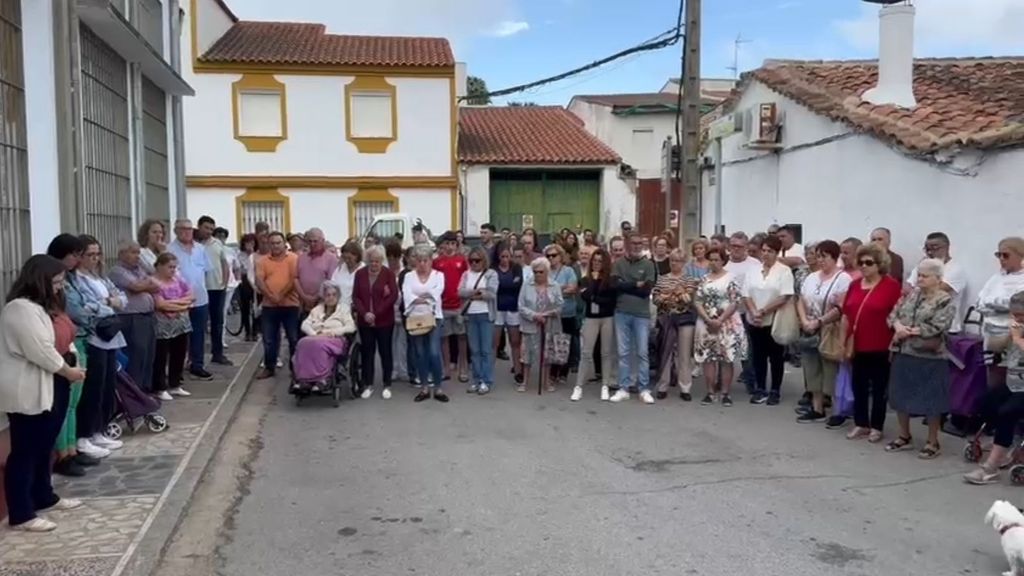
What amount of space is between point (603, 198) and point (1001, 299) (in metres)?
23.5

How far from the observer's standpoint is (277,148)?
25.9 meters

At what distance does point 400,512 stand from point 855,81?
36.8ft

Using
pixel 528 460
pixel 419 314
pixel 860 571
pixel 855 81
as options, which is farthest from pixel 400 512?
pixel 855 81

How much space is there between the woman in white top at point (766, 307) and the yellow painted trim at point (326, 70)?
17.9 m

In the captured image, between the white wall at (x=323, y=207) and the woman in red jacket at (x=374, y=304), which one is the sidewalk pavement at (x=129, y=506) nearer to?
the woman in red jacket at (x=374, y=304)

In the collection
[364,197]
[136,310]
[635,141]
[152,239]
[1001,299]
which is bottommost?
[136,310]

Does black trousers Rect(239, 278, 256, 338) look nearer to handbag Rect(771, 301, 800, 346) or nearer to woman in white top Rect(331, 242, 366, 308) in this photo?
woman in white top Rect(331, 242, 366, 308)

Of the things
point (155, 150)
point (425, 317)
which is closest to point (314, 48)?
point (155, 150)

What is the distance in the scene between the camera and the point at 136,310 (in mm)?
8555

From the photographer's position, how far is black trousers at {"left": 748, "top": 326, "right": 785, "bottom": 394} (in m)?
9.95

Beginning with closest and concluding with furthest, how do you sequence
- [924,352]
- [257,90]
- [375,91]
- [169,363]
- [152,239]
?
[924,352], [152,239], [169,363], [257,90], [375,91]

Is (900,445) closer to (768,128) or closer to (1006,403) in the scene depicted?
(1006,403)

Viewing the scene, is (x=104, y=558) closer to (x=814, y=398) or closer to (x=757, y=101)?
(x=814, y=398)

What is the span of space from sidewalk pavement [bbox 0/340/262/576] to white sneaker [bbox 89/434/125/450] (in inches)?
2.9
